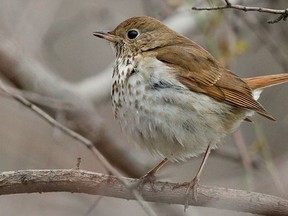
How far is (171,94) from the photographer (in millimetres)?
4750

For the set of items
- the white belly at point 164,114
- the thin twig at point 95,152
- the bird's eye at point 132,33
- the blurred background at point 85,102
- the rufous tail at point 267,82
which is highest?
the blurred background at point 85,102

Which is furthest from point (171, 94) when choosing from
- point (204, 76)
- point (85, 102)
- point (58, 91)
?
point (58, 91)

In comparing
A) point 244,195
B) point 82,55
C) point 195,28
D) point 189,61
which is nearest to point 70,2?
point 82,55

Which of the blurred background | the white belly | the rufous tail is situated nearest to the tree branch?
the white belly

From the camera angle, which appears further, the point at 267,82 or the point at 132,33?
the point at 267,82

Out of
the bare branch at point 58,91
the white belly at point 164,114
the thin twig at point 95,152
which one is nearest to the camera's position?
the thin twig at point 95,152

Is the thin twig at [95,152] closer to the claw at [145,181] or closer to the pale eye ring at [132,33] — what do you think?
the claw at [145,181]

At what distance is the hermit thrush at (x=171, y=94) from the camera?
473 cm

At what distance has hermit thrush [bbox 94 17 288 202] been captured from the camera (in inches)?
186

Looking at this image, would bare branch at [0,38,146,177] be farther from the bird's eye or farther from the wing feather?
the wing feather

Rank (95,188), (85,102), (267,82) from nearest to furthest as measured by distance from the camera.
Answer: (95,188), (267,82), (85,102)

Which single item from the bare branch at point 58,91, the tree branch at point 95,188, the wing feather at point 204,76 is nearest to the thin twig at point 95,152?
the tree branch at point 95,188

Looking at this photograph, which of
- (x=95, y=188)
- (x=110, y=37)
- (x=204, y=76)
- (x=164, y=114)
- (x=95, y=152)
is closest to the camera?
(x=95, y=152)

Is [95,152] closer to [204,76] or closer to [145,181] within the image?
[145,181]
